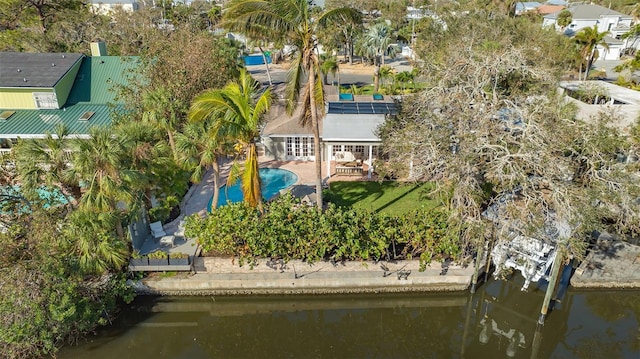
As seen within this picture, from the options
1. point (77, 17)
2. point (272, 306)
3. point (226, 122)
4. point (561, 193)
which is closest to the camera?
point (561, 193)

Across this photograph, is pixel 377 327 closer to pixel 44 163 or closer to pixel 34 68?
pixel 44 163

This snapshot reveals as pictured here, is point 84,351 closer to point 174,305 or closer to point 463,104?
point 174,305

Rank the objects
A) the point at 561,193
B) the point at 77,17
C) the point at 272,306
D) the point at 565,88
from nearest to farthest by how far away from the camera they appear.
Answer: the point at 561,193 → the point at 272,306 → the point at 565,88 → the point at 77,17

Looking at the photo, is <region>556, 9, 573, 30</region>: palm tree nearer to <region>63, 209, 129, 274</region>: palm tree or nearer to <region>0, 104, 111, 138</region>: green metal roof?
<region>0, 104, 111, 138</region>: green metal roof

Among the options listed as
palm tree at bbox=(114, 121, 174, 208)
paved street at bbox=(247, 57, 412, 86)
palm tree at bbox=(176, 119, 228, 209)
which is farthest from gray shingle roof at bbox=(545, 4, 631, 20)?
palm tree at bbox=(114, 121, 174, 208)

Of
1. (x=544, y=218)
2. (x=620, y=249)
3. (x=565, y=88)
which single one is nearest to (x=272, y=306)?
(x=544, y=218)
